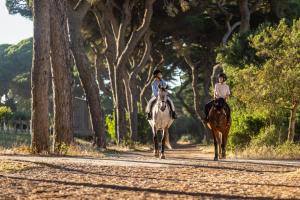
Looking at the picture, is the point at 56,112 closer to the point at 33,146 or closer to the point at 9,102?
the point at 33,146

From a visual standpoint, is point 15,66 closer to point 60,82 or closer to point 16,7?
point 16,7

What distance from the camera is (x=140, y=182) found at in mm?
10703

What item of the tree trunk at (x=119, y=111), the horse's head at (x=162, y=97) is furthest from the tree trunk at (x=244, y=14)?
the horse's head at (x=162, y=97)

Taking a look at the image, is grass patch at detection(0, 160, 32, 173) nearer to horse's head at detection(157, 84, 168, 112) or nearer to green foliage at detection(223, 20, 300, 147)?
horse's head at detection(157, 84, 168, 112)

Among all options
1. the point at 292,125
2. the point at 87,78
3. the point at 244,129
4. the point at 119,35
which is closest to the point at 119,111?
the point at 119,35

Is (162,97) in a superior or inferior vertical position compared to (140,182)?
superior

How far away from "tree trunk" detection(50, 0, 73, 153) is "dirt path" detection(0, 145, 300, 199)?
6.20 metres

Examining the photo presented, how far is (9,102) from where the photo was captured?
5691 centimetres

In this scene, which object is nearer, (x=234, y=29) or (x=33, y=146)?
(x=33, y=146)

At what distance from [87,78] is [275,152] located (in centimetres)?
943

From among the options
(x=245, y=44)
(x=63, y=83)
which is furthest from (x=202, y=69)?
(x=63, y=83)

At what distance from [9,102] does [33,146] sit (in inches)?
1551

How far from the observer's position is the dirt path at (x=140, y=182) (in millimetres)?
8986

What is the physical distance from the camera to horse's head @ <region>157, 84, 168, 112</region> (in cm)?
1813
